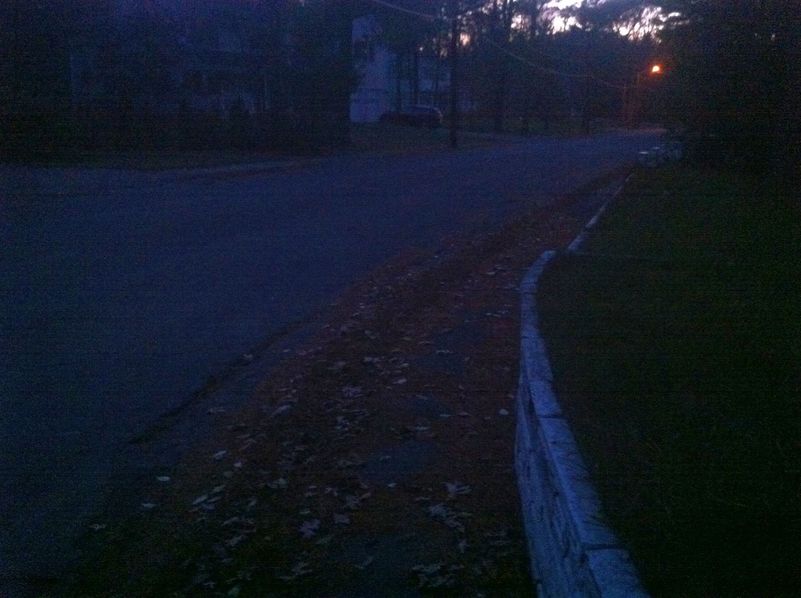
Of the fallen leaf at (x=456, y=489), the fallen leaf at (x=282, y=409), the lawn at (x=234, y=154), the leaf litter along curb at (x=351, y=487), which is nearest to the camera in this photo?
the leaf litter along curb at (x=351, y=487)

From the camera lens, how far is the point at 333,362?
9.48 m

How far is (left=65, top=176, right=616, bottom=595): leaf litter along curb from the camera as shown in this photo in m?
5.48

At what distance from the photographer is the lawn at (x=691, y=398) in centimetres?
428

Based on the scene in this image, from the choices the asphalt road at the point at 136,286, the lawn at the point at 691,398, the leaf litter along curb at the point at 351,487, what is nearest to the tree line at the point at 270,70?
the asphalt road at the point at 136,286

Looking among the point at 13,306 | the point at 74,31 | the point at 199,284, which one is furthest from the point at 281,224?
the point at 74,31

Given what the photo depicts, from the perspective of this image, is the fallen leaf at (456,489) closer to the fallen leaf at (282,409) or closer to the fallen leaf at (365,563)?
the fallen leaf at (365,563)

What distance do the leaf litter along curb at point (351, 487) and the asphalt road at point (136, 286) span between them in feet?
1.80

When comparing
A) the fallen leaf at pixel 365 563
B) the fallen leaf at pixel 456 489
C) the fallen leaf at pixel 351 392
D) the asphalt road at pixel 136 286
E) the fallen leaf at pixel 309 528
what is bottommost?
the fallen leaf at pixel 365 563

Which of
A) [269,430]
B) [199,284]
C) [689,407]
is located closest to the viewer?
[689,407]

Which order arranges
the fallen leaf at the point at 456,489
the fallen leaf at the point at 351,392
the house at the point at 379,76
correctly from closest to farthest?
the fallen leaf at the point at 456,489
the fallen leaf at the point at 351,392
the house at the point at 379,76

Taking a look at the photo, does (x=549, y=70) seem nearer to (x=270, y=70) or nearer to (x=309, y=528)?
(x=270, y=70)

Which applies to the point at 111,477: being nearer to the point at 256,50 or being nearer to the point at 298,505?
the point at 298,505

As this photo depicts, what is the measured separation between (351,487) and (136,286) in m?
6.90

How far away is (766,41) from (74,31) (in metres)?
27.5
